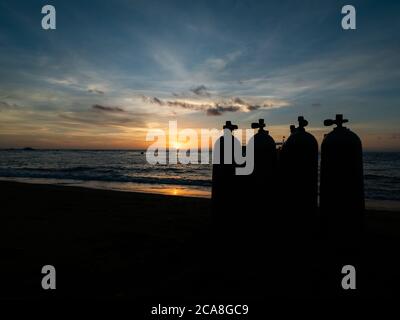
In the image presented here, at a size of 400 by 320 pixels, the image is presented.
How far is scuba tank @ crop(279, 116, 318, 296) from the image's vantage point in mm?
4918

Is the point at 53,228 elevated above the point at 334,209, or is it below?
below

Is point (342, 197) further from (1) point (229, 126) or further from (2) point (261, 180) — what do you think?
(1) point (229, 126)

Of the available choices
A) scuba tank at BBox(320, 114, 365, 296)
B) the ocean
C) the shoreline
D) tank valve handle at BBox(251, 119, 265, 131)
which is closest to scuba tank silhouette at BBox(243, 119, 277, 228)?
tank valve handle at BBox(251, 119, 265, 131)

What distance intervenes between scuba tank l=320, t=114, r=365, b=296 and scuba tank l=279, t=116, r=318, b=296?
0.75ft

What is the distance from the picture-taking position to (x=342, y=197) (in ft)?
15.3

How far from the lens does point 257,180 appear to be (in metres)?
5.10

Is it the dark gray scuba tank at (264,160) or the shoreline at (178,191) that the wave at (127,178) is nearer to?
the shoreline at (178,191)

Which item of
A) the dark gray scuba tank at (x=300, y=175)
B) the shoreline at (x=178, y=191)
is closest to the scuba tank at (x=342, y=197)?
the dark gray scuba tank at (x=300, y=175)

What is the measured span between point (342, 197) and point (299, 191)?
648 mm

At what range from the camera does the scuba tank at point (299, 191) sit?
4.92 meters

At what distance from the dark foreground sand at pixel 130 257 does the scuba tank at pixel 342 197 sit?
378mm
